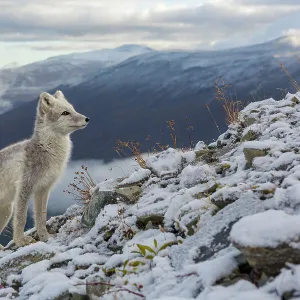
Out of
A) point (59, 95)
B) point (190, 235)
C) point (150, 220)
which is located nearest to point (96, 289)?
point (190, 235)

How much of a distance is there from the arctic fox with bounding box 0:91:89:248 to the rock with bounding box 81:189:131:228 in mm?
1249

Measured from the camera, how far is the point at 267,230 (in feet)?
11.5

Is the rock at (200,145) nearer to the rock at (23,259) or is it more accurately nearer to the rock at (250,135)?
the rock at (250,135)

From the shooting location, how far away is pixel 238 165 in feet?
20.4

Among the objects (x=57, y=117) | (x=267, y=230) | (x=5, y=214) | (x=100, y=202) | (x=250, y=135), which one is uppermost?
(x=57, y=117)

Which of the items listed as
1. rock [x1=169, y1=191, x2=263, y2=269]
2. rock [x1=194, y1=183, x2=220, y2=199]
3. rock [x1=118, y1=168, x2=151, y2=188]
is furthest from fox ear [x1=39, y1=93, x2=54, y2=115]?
rock [x1=169, y1=191, x2=263, y2=269]

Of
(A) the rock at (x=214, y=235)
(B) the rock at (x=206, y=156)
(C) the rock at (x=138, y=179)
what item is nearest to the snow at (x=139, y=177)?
(C) the rock at (x=138, y=179)

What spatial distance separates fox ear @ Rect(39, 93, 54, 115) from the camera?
8344mm

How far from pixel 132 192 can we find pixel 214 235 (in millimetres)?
2756

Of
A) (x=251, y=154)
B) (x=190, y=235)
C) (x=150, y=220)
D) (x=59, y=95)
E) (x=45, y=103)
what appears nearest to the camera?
(x=190, y=235)

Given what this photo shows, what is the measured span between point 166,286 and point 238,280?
767 millimetres

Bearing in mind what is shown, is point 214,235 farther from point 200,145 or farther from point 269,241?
point 200,145

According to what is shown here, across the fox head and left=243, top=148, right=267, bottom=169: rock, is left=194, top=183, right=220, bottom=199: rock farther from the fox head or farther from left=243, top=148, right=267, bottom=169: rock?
the fox head

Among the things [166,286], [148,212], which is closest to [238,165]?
[148,212]
